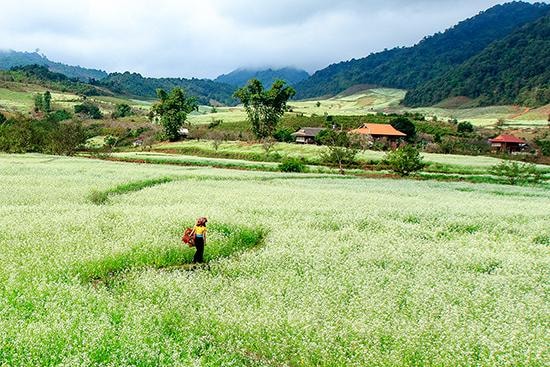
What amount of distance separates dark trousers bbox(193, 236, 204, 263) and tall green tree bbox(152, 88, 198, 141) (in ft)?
316

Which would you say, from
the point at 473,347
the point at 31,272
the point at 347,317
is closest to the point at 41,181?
the point at 31,272

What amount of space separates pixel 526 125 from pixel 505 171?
11065 centimetres

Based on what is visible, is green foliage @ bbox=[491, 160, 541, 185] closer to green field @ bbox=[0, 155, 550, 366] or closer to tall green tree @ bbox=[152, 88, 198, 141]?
green field @ bbox=[0, 155, 550, 366]

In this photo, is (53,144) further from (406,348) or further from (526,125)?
(526,125)

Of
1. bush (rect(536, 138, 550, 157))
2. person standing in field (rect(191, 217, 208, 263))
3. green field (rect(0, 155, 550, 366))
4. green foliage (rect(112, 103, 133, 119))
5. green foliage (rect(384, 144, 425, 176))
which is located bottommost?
bush (rect(536, 138, 550, 157))

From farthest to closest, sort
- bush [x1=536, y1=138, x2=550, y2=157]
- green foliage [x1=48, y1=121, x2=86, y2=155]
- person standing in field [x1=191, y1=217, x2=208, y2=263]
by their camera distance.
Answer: bush [x1=536, y1=138, x2=550, y2=157] < green foliage [x1=48, y1=121, x2=86, y2=155] < person standing in field [x1=191, y1=217, x2=208, y2=263]

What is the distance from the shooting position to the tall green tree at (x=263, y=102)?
10296 cm

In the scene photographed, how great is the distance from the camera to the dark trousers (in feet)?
43.8

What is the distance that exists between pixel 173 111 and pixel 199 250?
9865 centimetres

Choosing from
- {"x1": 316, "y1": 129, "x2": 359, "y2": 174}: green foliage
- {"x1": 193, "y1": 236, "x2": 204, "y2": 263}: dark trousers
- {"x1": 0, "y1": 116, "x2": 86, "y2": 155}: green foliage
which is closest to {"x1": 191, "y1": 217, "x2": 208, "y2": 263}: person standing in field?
{"x1": 193, "y1": 236, "x2": 204, "y2": 263}: dark trousers

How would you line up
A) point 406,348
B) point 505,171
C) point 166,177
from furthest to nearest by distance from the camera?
point 505,171 < point 166,177 < point 406,348

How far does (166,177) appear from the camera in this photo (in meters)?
38.3

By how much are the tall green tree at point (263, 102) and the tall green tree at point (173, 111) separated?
15.0 m

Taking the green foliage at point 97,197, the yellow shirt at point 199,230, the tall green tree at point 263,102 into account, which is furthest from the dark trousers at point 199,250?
the tall green tree at point 263,102
